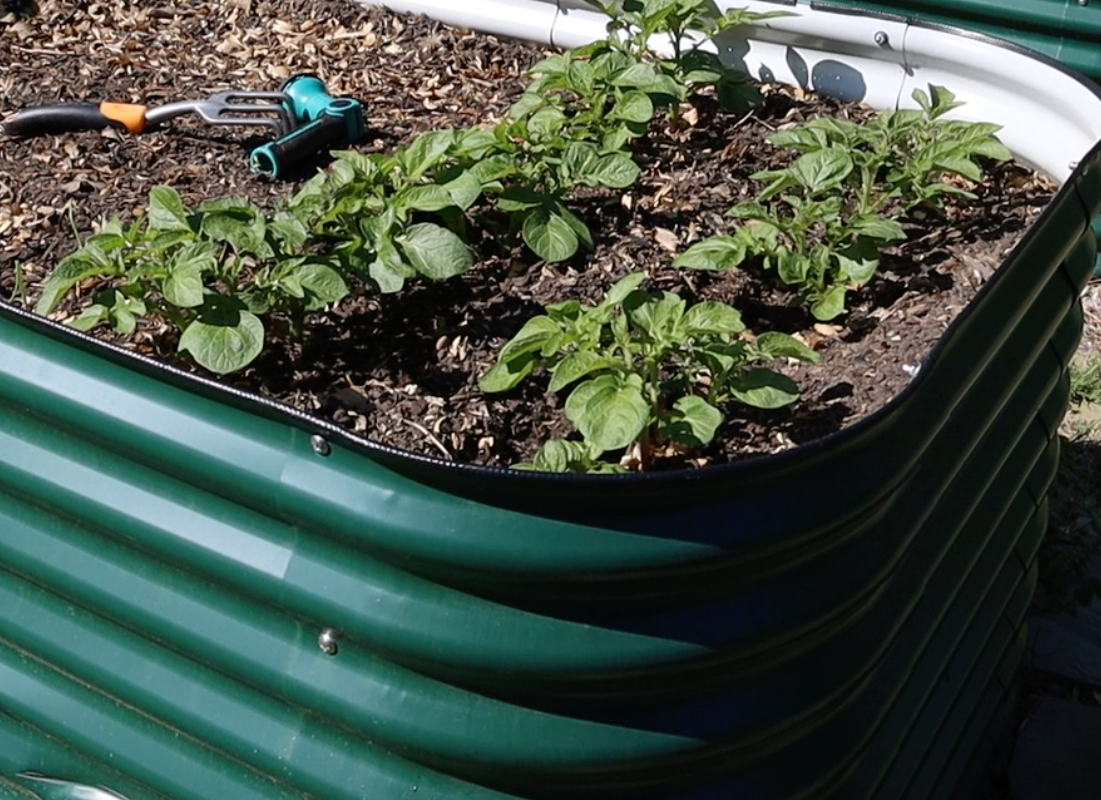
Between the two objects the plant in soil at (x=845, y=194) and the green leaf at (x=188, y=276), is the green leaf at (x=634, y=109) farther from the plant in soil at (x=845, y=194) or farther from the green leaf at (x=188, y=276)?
the green leaf at (x=188, y=276)

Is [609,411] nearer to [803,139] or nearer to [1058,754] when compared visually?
[803,139]

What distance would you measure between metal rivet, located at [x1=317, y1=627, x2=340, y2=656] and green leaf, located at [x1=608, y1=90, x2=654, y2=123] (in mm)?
1261

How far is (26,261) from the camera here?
2.50 m

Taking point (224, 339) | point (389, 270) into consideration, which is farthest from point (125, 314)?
point (389, 270)

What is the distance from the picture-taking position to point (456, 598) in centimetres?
161

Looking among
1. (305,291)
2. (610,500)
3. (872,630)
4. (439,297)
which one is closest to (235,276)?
(305,291)

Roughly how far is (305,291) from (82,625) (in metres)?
0.55

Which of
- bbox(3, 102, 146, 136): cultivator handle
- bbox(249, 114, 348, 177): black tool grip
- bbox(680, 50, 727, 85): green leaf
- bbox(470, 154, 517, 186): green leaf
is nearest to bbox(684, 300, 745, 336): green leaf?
bbox(470, 154, 517, 186): green leaf

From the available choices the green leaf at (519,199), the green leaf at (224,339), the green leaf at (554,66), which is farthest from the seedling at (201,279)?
the green leaf at (554,66)

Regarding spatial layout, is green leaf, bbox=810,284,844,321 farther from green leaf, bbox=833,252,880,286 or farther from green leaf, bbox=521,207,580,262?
green leaf, bbox=521,207,580,262

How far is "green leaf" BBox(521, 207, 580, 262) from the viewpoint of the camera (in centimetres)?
237

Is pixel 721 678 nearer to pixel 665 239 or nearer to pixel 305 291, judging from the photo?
pixel 305 291

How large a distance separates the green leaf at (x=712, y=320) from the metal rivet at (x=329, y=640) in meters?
0.61

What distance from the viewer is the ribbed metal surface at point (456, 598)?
1.59 meters
